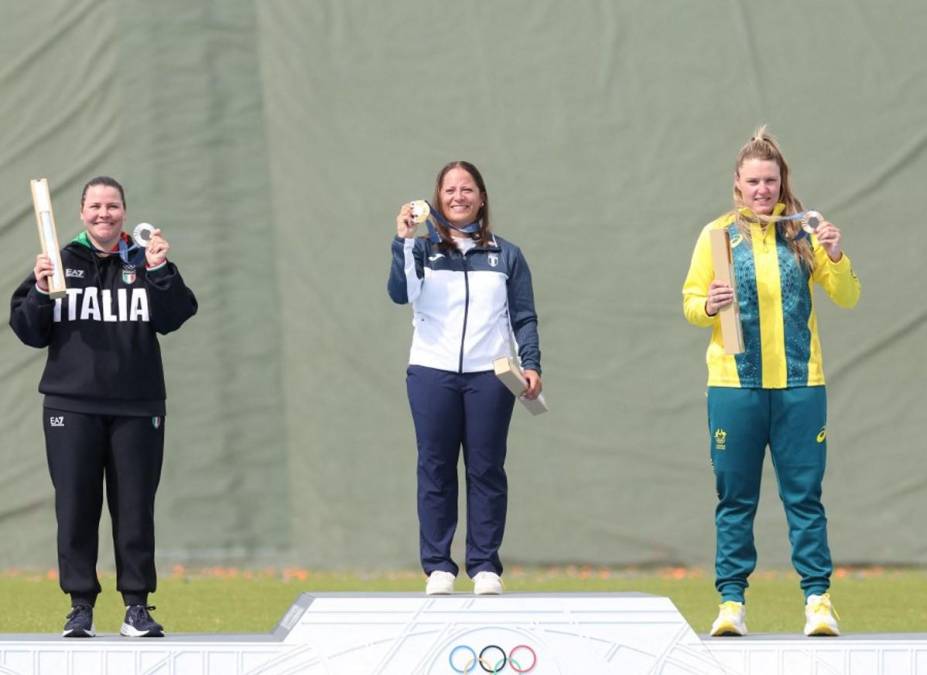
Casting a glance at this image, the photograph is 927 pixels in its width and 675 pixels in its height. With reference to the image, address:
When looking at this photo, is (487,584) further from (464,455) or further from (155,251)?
(155,251)

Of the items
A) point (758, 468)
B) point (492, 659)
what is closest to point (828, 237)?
point (758, 468)

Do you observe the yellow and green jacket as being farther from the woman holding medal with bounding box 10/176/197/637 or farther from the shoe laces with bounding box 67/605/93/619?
the shoe laces with bounding box 67/605/93/619

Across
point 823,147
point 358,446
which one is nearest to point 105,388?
point 358,446

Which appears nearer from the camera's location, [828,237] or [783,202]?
[828,237]

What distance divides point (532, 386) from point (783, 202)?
97cm

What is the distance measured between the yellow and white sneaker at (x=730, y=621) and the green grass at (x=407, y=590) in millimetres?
1228

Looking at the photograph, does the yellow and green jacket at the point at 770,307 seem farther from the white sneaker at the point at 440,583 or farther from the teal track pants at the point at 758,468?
the white sneaker at the point at 440,583

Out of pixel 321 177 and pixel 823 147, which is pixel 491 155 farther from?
pixel 823 147

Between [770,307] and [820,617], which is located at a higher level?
[770,307]

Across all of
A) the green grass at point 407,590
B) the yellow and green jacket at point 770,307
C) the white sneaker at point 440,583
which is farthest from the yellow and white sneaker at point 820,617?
the green grass at point 407,590

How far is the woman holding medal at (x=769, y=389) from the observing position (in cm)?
478

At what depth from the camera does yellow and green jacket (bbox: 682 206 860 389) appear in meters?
4.79

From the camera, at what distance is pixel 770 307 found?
4.84m

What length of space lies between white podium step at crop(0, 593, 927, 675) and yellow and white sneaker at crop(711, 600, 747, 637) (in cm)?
19
